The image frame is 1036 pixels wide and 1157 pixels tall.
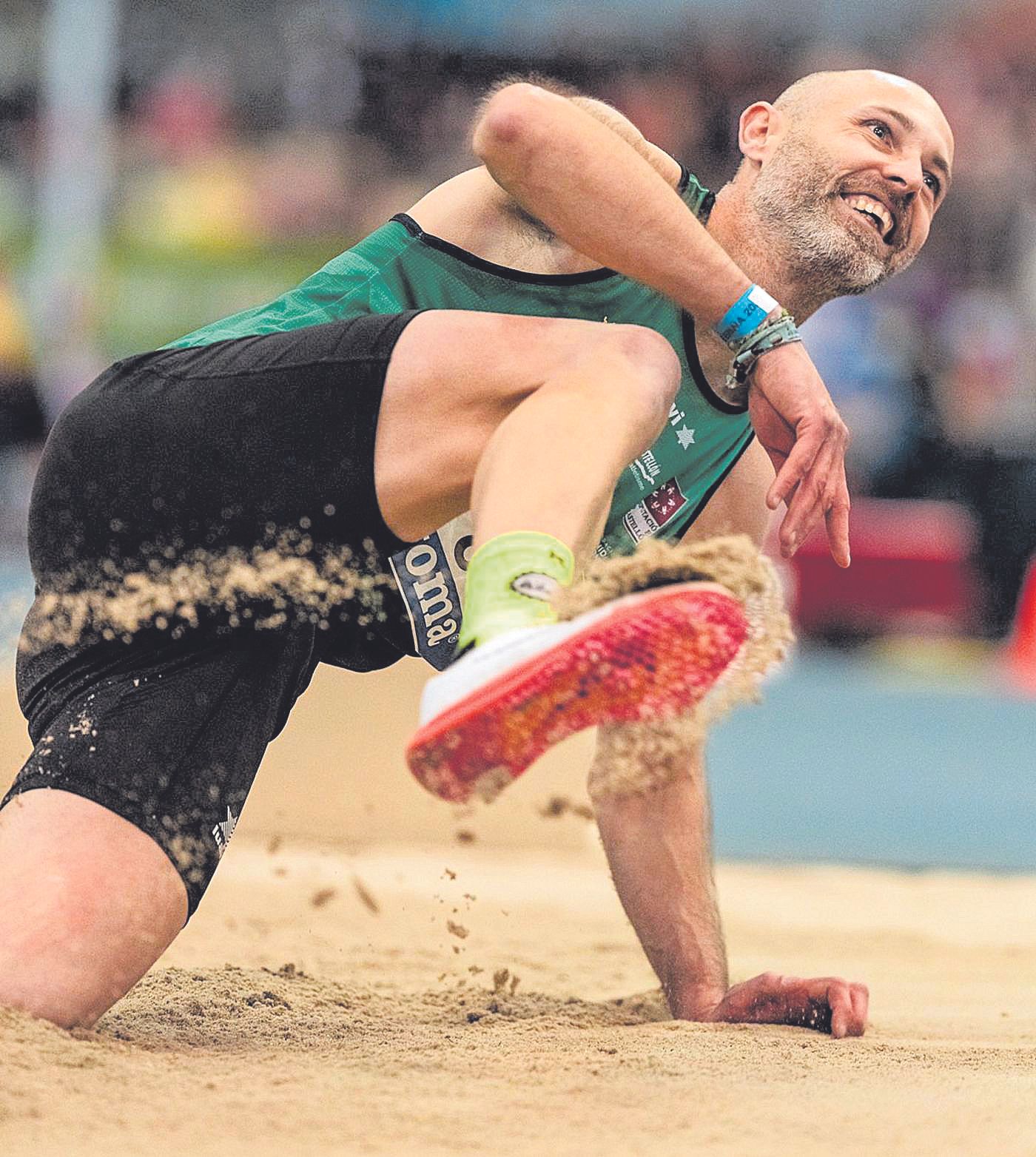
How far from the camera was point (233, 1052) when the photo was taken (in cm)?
260

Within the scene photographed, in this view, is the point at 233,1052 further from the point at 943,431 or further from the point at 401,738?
the point at 943,431

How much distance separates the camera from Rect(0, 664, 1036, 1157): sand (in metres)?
2.09

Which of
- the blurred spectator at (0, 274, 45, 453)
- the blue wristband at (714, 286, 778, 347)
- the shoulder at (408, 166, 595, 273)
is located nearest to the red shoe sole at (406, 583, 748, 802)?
the blue wristband at (714, 286, 778, 347)

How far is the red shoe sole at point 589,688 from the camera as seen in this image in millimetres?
2047

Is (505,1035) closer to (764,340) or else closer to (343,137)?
Answer: (764,340)

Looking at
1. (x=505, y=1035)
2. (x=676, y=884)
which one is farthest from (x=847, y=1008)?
(x=505, y=1035)

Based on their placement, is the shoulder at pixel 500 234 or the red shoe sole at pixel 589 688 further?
the shoulder at pixel 500 234

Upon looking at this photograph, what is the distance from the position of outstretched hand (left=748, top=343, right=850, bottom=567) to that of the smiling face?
401 millimetres

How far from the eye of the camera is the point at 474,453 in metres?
2.43

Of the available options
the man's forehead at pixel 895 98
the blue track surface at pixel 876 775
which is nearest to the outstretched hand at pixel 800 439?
the man's forehead at pixel 895 98

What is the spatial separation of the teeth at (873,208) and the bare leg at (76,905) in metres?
1.58

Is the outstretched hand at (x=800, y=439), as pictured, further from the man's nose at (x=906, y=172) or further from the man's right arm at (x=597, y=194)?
the man's nose at (x=906, y=172)

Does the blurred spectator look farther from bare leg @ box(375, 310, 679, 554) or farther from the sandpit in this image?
bare leg @ box(375, 310, 679, 554)

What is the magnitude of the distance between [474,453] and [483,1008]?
4.25ft
